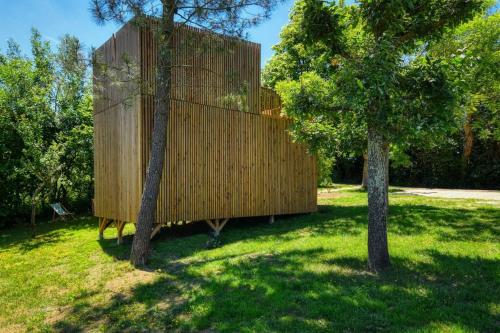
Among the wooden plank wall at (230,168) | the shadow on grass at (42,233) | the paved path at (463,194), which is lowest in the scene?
the shadow on grass at (42,233)

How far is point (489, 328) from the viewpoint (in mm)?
3779

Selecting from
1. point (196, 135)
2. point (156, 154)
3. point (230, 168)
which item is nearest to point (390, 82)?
point (156, 154)

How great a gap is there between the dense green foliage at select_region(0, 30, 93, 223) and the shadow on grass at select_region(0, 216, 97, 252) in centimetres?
110

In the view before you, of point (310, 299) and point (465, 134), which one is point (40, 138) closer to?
point (310, 299)

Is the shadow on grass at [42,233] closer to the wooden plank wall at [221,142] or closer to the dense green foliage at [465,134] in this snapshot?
the wooden plank wall at [221,142]

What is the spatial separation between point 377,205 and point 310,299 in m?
1.91

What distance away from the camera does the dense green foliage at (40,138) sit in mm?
13719

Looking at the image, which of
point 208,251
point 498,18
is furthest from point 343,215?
point 498,18

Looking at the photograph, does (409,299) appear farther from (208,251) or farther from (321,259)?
(208,251)

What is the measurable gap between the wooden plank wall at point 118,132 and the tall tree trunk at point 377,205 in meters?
5.36

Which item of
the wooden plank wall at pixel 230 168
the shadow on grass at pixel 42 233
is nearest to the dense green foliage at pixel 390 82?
the wooden plank wall at pixel 230 168

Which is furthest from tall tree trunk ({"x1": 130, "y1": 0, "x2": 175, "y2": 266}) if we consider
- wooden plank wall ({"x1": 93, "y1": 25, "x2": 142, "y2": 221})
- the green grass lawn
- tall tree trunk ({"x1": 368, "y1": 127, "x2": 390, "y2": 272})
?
tall tree trunk ({"x1": 368, "y1": 127, "x2": 390, "y2": 272})

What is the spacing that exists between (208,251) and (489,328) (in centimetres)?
575

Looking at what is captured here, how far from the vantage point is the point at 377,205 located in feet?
19.2
